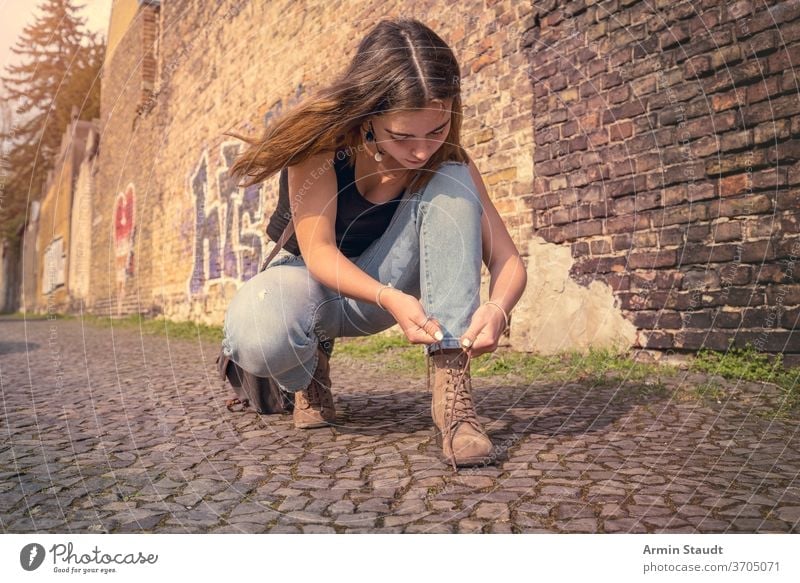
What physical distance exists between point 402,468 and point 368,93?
3.45 ft

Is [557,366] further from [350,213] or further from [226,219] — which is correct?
[226,219]

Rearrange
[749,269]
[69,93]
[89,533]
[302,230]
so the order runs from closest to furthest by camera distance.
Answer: [89,533] → [302,230] → [749,269] → [69,93]

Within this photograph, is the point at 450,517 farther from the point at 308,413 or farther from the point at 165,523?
the point at 308,413

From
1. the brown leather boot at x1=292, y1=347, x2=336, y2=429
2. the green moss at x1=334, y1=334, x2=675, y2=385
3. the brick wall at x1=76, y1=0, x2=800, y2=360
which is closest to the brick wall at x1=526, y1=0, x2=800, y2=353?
the brick wall at x1=76, y1=0, x2=800, y2=360

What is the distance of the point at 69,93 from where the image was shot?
1772 cm

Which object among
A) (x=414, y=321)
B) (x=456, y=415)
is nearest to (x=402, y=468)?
(x=456, y=415)

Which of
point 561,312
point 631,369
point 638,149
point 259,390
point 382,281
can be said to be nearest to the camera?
point 382,281

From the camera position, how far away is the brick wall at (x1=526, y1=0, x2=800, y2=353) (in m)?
2.71

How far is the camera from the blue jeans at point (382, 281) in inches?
69.3

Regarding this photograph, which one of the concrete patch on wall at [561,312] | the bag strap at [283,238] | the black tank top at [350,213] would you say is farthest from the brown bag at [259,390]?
the concrete patch on wall at [561,312]

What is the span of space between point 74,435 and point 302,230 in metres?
1.14

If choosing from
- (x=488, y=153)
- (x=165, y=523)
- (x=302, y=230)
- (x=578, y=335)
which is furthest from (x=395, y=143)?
(x=488, y=153)

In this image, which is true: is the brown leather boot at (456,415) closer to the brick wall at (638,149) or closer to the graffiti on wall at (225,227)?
the brick wall at (638,149)

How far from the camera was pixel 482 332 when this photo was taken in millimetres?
1646
